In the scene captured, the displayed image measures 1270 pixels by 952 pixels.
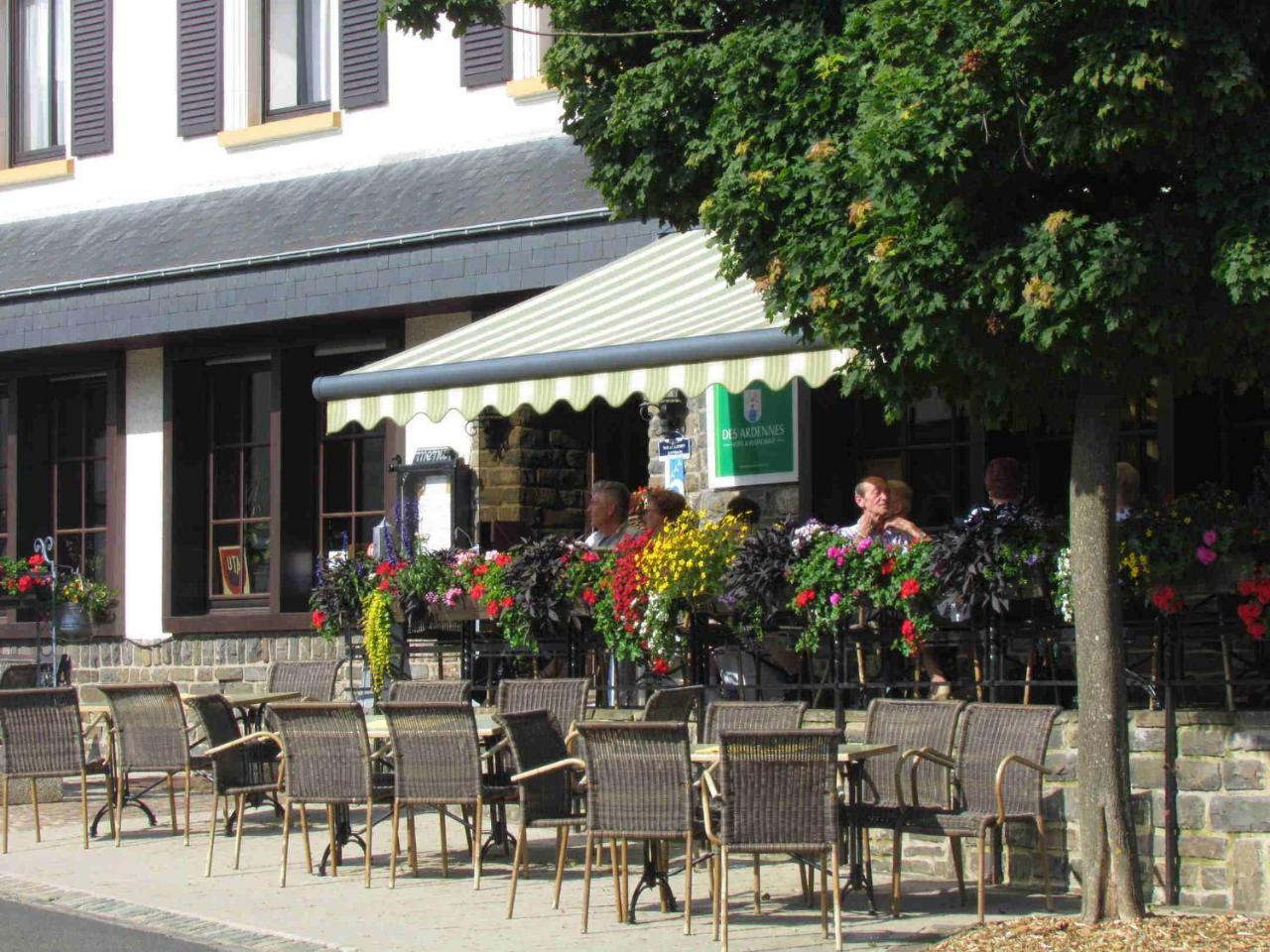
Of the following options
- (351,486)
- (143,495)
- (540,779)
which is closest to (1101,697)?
(540,779)

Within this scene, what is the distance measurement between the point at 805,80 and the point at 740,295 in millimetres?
2735

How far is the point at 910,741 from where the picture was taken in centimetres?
922

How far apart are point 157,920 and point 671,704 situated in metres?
2.46

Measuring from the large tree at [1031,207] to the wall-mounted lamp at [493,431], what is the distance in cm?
616

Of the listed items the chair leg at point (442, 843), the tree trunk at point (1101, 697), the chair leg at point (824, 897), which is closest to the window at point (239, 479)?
the chair leg at point (442, 843)

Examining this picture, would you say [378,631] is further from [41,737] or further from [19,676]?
[19,676]

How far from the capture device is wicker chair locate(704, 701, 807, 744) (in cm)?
928

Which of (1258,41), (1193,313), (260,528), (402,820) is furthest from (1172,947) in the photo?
(260,528)

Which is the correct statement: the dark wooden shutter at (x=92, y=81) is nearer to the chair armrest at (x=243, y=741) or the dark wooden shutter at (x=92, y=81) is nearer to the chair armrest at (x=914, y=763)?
the chair armrest at (x=243, y=741)

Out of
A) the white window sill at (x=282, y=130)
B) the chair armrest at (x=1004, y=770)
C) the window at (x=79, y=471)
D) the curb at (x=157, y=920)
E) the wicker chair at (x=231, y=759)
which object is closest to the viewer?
the curb at (x=157, y=920)

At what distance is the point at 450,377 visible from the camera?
36.2 feet

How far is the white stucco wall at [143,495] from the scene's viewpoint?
1694 cm

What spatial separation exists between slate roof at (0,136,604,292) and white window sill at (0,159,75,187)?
373 millimetres

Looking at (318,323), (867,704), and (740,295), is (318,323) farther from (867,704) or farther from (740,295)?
(867,704)
